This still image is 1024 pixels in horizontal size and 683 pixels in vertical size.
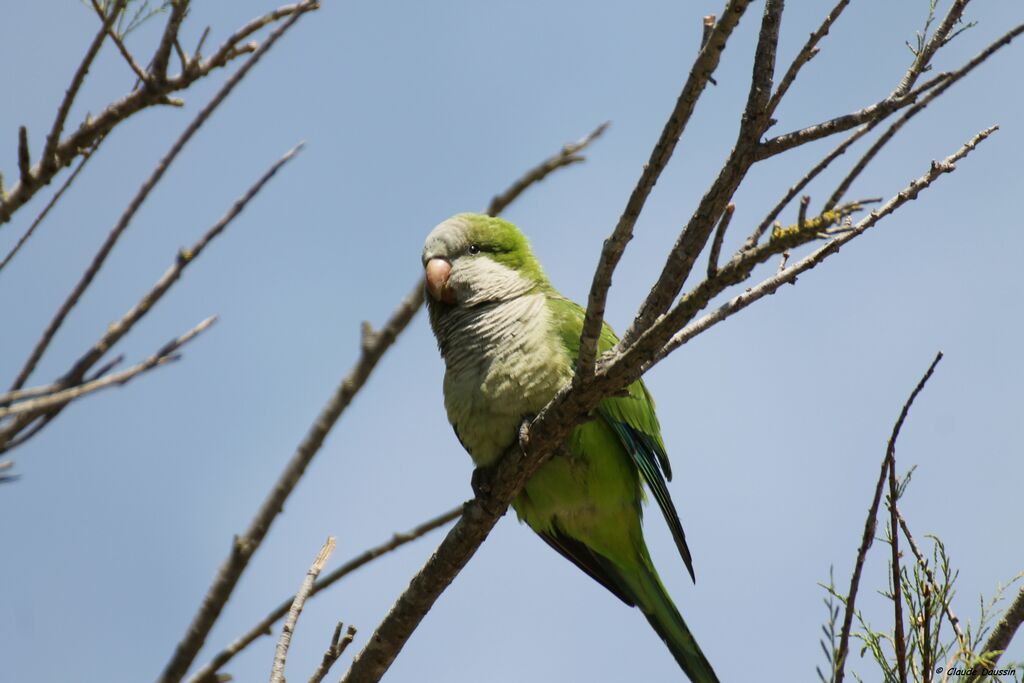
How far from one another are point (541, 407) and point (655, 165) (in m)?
1.96

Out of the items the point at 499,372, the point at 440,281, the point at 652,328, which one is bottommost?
Result: the point at 652,328

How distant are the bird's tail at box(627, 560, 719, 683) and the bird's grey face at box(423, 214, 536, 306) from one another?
→ 1635 mm

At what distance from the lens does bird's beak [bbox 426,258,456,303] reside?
524 centimetres

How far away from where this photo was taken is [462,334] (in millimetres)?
4957

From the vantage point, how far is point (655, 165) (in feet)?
8.50

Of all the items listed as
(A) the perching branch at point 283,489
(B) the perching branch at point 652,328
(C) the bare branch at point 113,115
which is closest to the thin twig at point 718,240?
(B) the perching branch at point 652,328

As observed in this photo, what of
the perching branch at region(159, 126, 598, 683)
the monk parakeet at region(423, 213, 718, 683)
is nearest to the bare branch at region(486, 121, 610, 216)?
Answer: the perching branch at region(159, 126, 598, 683)

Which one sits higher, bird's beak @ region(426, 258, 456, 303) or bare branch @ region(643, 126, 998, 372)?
bird's beak @ region(426, 258, 456, 303)

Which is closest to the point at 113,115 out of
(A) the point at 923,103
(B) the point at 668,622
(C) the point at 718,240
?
(C) the point at 718,240

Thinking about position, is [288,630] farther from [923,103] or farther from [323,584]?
[923,103]

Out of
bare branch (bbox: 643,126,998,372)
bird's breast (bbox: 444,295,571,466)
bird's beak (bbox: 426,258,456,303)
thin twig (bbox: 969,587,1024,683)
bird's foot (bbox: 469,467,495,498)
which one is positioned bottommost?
thin twig (bbox: 969,587,1024,683)

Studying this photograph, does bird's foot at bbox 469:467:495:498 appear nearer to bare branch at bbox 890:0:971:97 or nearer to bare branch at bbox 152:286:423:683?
bare branch at bbox 152:286:423:683

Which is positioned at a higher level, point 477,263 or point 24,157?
point 477,263

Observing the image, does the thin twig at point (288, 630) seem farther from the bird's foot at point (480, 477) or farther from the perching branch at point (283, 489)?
the bird's foot at point (480, 477)
